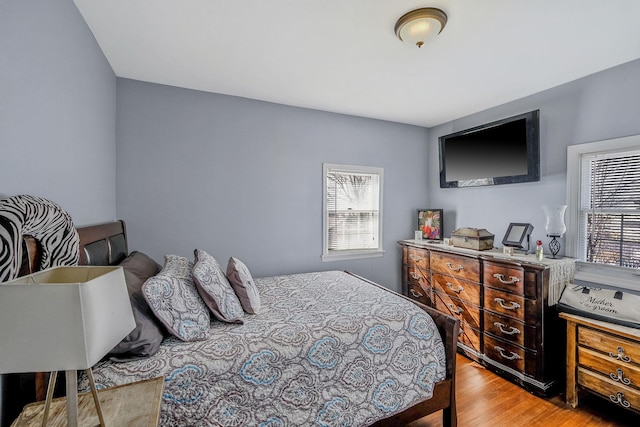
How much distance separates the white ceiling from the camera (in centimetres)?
167

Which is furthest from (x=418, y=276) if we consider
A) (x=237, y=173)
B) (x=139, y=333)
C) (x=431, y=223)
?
(x=139, y=333)

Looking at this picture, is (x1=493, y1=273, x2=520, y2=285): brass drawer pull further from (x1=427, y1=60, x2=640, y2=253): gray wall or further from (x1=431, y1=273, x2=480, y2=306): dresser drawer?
(x1=427, y1=60, x2=640, y2=253): gray wall

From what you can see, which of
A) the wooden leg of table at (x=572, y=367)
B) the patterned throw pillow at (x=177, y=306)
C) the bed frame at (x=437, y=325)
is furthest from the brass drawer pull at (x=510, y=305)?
the patterned throw pillow at (x=177, y=306)

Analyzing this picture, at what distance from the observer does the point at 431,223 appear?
149 inches

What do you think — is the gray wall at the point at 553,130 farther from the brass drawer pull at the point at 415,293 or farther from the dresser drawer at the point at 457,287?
the brass drawer pull at the point at 415,293

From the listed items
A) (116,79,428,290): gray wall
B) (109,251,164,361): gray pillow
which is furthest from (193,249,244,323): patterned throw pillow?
(116,79,428,290): gray wall

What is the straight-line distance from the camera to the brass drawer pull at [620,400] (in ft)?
6.29

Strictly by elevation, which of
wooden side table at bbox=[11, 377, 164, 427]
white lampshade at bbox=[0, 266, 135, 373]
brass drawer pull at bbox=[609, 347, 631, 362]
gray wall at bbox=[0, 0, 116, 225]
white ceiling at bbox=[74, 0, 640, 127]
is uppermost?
white ceiling at bbox=[74, 0, 640, 127]

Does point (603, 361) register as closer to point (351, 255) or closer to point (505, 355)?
point (505, 355)

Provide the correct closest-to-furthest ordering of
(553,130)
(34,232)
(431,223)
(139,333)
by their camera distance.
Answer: (34,232) < (139,333) < (553,130) < (431,223)

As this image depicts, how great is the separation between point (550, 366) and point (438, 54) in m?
2.63

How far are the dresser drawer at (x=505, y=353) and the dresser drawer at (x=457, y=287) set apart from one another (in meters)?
0.35

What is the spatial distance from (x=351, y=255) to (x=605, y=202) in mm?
2415

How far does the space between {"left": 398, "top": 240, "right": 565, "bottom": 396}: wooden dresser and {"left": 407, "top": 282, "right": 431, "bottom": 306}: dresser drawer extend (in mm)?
74
